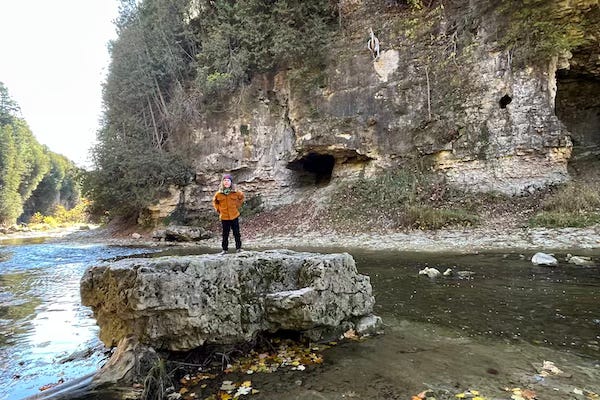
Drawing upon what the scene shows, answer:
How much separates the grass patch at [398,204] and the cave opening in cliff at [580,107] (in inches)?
273

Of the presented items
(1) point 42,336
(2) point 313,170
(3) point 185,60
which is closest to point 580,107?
(2) point 313,170

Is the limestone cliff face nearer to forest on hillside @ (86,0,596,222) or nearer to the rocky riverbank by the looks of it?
forest on hillside @ (86,0,596,222)

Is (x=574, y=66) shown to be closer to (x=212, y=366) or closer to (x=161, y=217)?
(x=212, y=366)

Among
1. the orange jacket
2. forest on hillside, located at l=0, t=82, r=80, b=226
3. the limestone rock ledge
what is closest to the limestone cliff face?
the orange jacket

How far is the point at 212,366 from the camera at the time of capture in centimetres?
356

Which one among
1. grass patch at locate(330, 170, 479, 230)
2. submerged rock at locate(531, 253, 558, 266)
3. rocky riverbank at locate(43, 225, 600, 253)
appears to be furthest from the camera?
grass patch at locate(330, 170, 479, 230)

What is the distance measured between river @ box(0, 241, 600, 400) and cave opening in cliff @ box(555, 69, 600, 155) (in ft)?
40.8

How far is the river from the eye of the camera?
120 inches

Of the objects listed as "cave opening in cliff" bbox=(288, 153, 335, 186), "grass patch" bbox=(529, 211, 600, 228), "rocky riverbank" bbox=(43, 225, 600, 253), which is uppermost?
"cave opening in cliff" bbox=(288, 153, 335, 186)

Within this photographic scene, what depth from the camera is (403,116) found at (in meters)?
17.2

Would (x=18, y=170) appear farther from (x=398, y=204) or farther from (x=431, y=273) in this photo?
(x=431, y=273)

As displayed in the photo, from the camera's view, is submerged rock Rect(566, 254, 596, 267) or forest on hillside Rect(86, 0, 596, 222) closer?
submerged rock Rect(566, 254, 596, 267)

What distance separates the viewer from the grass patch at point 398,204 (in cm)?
1327

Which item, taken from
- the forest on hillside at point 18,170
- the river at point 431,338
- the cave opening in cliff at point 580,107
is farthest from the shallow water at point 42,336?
the forest on hillside at point 18,170
